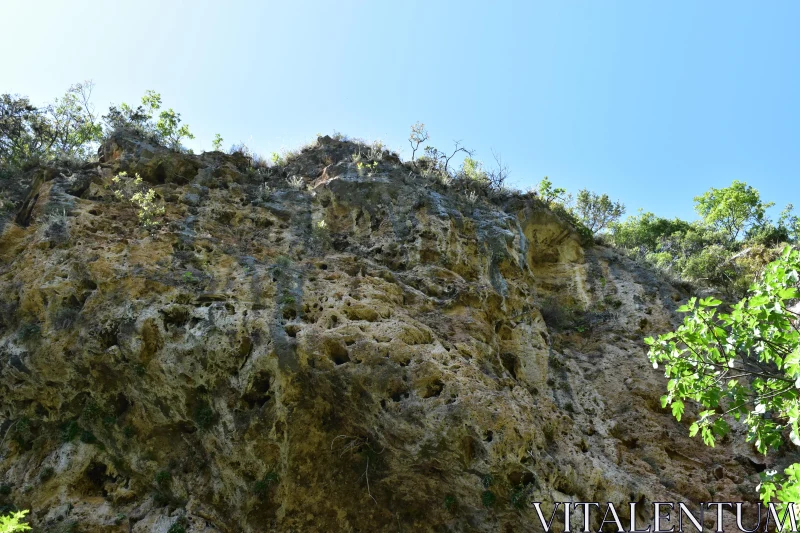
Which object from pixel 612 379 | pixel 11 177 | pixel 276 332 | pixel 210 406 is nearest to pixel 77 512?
pixel 210 406

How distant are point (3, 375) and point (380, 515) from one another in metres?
6.56

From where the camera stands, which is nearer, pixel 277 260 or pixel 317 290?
pixel 317 290

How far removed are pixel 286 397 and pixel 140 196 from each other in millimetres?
5570

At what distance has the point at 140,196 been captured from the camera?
37.3 feet

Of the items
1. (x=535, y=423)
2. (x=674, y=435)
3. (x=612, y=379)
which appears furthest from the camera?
(x=612, y=379)

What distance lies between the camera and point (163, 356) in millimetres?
8836

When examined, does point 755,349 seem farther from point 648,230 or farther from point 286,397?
point 648,230

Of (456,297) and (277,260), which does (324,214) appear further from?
(456,297)

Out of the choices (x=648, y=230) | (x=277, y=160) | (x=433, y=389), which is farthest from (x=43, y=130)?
(x=648, y=230)

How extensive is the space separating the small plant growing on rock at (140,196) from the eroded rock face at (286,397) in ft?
0.76

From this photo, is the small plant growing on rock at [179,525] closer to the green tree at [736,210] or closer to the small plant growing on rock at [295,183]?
the small plant growing on rock at [295,183]

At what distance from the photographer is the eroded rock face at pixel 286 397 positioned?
27.3 ft

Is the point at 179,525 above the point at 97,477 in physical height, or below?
below

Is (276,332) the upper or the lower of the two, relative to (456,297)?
lower
